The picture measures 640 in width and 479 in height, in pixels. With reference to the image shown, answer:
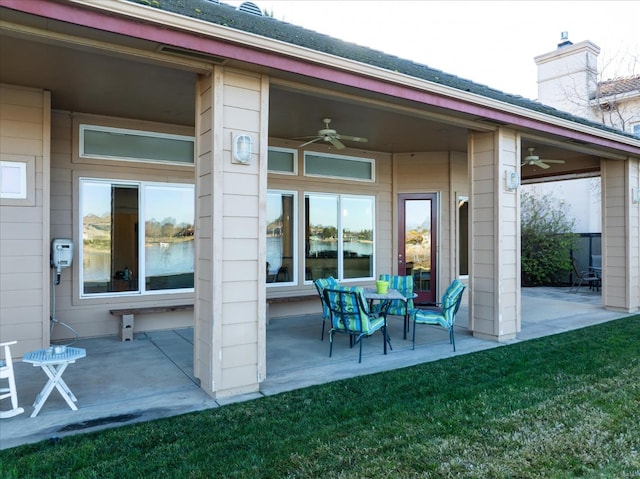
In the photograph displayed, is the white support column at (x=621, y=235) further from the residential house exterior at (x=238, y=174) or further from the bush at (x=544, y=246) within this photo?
the bush at (x=544, y=246)

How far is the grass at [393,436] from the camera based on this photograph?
2.50 m

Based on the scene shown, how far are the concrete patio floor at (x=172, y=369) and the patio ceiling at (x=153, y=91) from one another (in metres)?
2.74

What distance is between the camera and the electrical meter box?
521 centimetres

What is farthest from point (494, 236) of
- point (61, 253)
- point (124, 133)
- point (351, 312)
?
point (61, 253)

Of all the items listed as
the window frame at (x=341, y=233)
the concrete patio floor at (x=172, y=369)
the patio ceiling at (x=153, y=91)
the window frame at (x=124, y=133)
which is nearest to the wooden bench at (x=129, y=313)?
the concrete patio floor at (x=172, y=369)

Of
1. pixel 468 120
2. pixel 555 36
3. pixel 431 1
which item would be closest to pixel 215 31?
pixel 468 120

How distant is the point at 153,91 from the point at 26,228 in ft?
6.84

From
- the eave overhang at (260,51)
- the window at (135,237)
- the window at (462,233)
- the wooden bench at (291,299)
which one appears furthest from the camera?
the window at (462,233)

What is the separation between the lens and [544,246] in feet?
39.6

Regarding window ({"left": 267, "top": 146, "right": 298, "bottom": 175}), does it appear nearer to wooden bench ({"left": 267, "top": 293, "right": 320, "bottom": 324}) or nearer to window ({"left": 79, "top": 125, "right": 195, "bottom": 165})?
window ({"left": 79, "top": 125, "right": 195, "bottom": 165})

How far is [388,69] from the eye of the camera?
14.2ft

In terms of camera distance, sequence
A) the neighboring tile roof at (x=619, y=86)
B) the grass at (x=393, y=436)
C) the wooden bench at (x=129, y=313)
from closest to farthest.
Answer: the grass at (x=393, y=436)
the wooden bench at (x=129, y=313)
the neighboring tile roof at (x=619, y=86)

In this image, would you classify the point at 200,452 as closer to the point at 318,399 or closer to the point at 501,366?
the point at 318,399

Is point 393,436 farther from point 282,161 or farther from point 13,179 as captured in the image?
point 282,161
